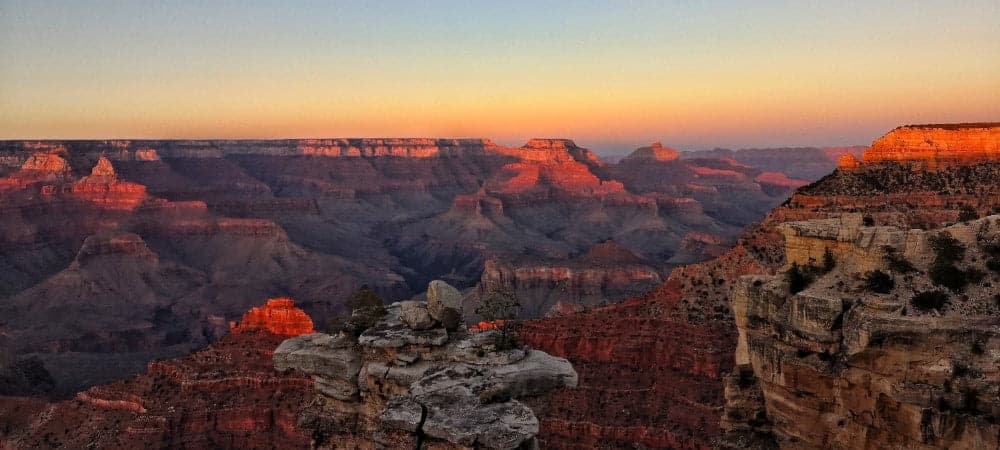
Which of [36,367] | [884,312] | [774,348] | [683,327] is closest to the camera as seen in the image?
[884,312]

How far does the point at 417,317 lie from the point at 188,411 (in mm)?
24880

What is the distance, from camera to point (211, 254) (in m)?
146

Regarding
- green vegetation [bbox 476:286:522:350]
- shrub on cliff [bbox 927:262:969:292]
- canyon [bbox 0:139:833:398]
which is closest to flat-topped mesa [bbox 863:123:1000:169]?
shrub on cliff [bbox 927:262:969:292]

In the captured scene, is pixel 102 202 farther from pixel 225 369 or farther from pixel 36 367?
pixel 225 369

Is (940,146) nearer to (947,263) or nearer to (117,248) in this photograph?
(947,263)

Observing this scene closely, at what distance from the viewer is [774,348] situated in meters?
18.9

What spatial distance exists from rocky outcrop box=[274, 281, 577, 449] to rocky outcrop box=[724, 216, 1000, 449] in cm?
541

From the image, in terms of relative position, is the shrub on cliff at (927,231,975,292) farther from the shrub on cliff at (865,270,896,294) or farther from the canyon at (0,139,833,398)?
the canyon at (0,139,833,398)

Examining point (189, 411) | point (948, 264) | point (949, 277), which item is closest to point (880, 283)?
point (949, 277)

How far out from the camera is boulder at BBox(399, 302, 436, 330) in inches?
870

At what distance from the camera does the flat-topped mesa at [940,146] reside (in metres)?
45.9

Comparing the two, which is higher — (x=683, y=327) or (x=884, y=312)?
(x=884, y=312)

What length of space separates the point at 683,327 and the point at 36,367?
68.1 m

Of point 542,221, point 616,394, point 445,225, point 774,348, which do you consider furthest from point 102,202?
point 774,348
